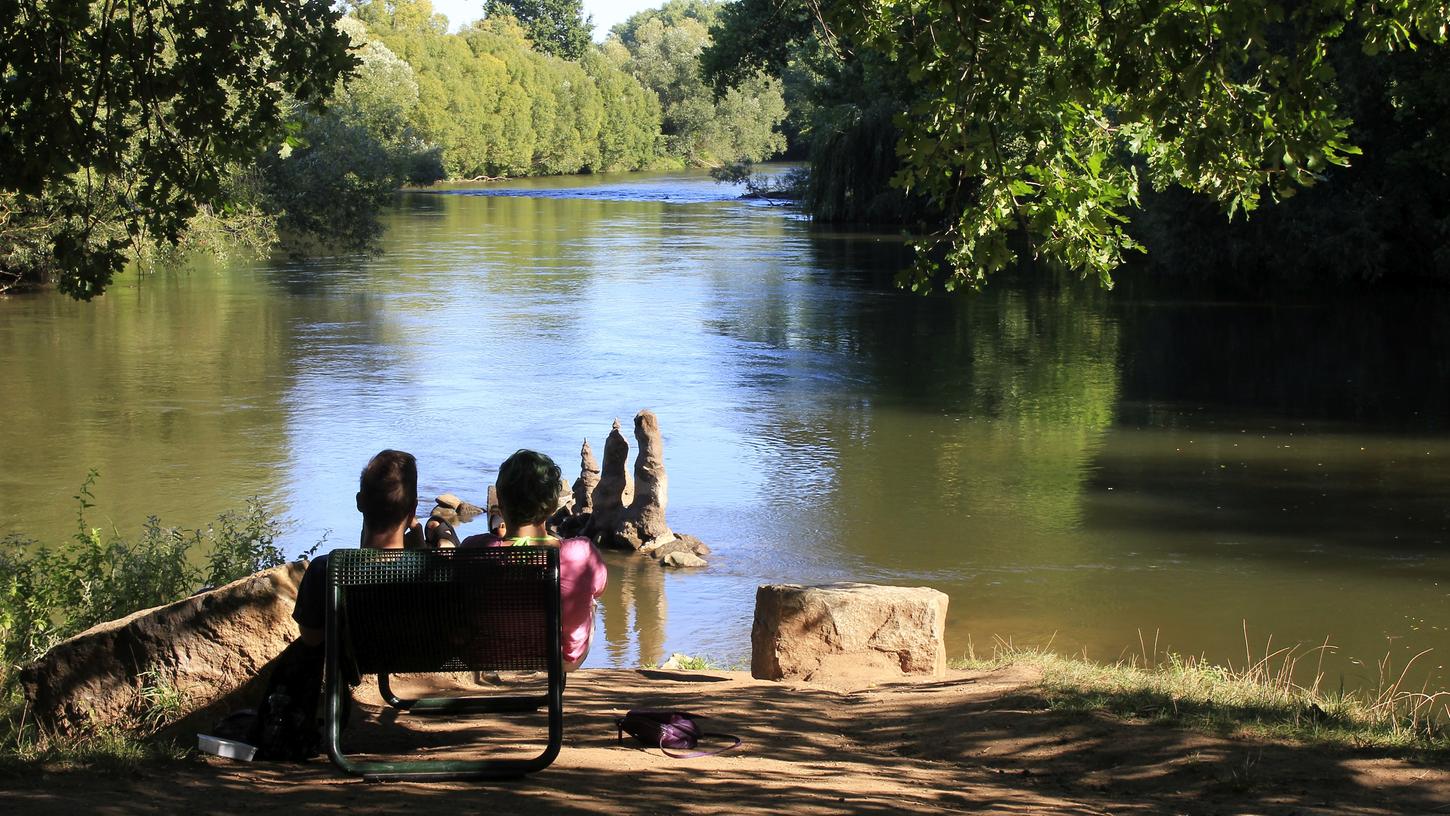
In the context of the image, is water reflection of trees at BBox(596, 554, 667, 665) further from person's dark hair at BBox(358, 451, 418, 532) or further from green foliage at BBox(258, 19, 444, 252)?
green foliage at BBox(258, 19, 444, 252)

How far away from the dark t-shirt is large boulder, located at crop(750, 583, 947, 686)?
3408mm

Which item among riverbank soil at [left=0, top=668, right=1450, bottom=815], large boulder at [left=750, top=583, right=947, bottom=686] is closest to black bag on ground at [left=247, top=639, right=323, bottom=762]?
riverbank soil at [left=0, top=668, right=1450, bottom=815]

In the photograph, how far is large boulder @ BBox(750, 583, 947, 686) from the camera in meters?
7.84

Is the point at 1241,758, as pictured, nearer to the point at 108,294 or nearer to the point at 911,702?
the point at 911,702

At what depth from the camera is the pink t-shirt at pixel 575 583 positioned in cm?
519

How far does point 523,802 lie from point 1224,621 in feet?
31.3

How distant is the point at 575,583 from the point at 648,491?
9459 millimetres

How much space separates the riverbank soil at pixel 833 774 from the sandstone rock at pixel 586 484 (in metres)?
9.31

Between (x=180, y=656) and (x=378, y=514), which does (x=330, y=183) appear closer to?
(x=180, y=656)

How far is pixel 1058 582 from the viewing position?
543 inches

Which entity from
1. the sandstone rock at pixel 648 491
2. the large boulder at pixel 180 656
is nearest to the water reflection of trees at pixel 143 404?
the sandstone rock at pixel 648 491

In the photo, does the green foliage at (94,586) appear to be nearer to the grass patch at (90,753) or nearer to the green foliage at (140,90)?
the green foliage at (140,90)

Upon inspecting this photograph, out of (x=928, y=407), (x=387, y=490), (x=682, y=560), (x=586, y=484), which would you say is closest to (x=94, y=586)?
(x=387, y=490)

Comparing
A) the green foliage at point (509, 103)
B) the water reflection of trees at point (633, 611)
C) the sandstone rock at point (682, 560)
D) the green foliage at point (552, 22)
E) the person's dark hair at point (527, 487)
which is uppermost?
the green foliage at point (552, 22)
